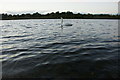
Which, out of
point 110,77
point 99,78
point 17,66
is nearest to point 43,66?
point 17,66

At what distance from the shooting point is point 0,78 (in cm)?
530

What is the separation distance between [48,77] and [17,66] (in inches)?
101

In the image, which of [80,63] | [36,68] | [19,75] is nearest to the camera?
[19,75]

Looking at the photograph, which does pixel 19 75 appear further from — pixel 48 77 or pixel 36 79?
pixel 48 77

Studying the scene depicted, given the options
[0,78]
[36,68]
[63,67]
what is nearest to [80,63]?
[63,67]

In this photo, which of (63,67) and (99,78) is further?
(63,67)

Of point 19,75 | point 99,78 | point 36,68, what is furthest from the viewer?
point 36,68

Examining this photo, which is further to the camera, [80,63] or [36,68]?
[80,63]

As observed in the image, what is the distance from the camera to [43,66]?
6.59 meters

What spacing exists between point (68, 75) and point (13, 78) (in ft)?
9.00

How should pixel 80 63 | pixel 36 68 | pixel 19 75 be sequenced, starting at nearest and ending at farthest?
pixel 19 75 → pixel 36 68 → pixel 80 63

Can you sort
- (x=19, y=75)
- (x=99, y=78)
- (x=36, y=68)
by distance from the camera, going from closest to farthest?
1. (x=99, y=78)
2. (x=19, y=75)
3. (x=36, y=68)

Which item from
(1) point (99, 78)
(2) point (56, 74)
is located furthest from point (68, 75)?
(1) point (99, 78)

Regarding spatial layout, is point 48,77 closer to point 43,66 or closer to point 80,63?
point 43,66
